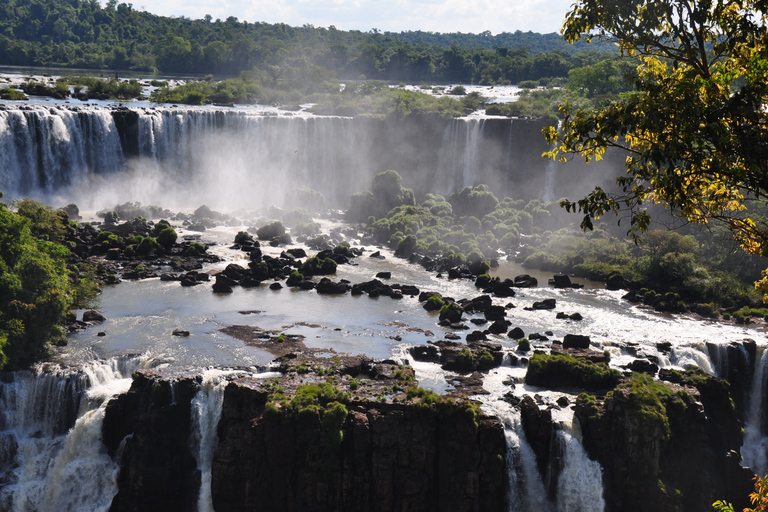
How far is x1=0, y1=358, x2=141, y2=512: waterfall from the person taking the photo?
2659 cm

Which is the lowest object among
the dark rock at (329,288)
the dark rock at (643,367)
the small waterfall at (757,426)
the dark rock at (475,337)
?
the small waterfall at (757,426)

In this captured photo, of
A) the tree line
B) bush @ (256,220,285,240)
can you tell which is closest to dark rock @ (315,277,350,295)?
bush @ (256,220,285,240)

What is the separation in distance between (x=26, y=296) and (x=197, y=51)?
99.6 metres

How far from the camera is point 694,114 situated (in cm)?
1052

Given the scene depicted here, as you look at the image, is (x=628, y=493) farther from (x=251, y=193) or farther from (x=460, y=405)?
(x=251, y=193)

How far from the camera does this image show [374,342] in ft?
115

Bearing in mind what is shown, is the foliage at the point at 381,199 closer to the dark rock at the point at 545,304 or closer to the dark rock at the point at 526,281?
the dark rock at the point at 526,281

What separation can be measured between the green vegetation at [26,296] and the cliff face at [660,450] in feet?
73.6

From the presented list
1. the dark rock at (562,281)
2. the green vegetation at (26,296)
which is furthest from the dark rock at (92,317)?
the dark rock at (562,281)

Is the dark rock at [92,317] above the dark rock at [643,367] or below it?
below

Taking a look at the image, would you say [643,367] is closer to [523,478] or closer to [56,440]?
[523,478]

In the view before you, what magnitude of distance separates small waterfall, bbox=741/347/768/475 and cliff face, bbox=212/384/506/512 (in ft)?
41.5

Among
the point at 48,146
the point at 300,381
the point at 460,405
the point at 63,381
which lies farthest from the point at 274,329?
the point at 48,146

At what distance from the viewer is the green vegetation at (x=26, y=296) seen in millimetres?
29062
